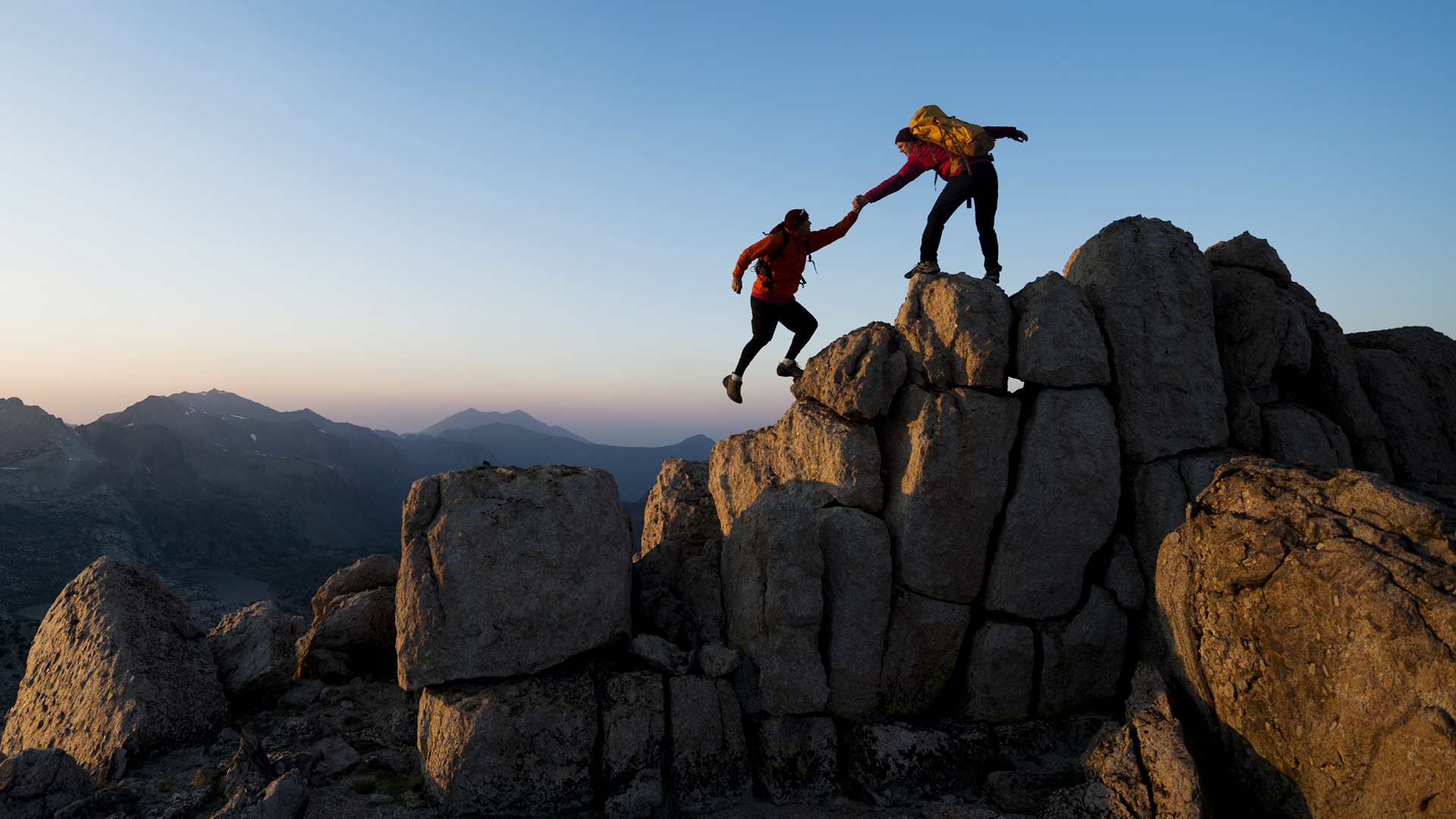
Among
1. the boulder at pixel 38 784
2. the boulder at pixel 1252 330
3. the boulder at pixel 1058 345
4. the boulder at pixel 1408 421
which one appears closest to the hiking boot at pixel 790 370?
the boulder at pixel 1058 345

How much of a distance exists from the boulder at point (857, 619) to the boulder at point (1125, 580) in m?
4.42

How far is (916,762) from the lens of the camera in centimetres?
1216

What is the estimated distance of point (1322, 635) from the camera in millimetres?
8125

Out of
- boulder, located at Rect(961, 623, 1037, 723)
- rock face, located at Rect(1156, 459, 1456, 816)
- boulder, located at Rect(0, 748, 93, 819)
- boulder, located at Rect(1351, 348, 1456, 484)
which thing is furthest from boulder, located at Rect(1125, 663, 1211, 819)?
boulder, located at Rect(0, 748, 93, 819)

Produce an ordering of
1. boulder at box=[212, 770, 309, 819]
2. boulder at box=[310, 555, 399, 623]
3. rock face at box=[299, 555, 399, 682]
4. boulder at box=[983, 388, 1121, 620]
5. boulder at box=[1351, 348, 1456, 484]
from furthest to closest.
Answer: boulder at box=[310, 555, 399, 623] < rock face at box=[299, 555, 399, 682] < boulder at box=[1351, 348, 1456, 484] < boulder at box=[983, 388, 1121, 620] < boulder at box=[212, 770, 309, 819]

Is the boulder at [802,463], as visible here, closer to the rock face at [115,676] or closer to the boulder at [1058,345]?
the boulder at [1058,345]

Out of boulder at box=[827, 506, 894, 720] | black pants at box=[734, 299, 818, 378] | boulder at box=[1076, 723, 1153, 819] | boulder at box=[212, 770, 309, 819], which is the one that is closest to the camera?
boulder at box=[1076, 723, 1153, 819]

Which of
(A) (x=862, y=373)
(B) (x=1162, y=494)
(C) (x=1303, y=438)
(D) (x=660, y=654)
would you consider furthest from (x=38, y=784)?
(C) (x=1303, y=438)

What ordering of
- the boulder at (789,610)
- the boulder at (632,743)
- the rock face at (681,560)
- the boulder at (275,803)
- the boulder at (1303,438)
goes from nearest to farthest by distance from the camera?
the boulder at (275,803), the boulder at (632,743), the boulder at (789,610), the boulder at (1303,438), the rock face at (681,560)

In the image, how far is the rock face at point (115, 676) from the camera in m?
13.0

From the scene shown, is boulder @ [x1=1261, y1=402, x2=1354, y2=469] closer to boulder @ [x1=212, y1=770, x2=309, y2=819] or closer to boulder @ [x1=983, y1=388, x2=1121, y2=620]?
boulder @ [x1=983, y1=388, x2=1121, y2=620]

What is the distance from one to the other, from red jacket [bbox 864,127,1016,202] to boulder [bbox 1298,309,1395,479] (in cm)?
807

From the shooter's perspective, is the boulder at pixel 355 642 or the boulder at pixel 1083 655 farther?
the boulder at pixel 355 642

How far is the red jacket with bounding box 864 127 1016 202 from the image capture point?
576 inches
